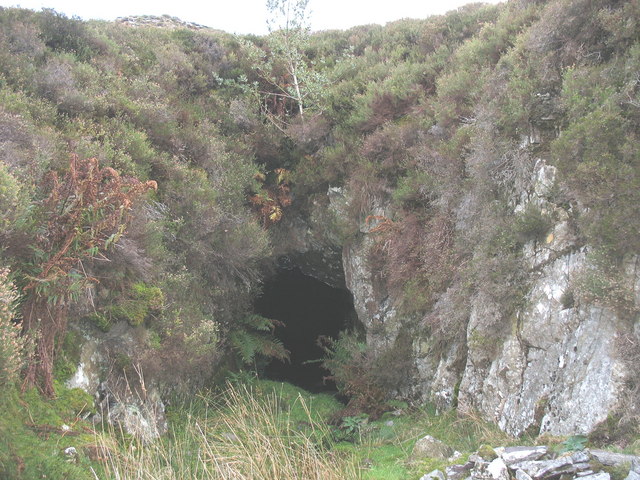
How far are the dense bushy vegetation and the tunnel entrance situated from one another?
220cm

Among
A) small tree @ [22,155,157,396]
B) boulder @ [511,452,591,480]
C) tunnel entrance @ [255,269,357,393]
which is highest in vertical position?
small tree @ [22,155,157,396]

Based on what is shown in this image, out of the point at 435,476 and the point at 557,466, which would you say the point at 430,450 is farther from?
the point at 557,466

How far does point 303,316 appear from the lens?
14.6m

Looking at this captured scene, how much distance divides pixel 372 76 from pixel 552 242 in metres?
7.36

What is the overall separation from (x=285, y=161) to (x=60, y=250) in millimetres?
7265

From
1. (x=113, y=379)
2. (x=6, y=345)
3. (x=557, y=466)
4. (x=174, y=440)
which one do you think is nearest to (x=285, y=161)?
(x=113, y=379)

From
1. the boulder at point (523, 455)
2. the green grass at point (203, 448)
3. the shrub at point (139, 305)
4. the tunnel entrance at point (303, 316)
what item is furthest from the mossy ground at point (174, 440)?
the tunnel entrance at point (303, 316)

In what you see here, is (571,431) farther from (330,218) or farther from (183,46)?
(183,46)

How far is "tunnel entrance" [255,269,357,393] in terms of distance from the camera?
13.0m

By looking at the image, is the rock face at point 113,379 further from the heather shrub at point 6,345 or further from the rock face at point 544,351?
the rock face at point 544,351

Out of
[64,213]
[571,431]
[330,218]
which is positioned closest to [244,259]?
[330,218]

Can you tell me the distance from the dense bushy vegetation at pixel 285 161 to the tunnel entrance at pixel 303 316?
2.20m

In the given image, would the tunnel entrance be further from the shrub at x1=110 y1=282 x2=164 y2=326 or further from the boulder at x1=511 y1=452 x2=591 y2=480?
the boulder at x1=511 y1=452 x2=591 y2=480

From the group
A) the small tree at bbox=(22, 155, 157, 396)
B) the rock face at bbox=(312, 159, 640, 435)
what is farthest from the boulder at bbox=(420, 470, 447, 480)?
the small tree at bbox=(22, 155, 157, 396)
